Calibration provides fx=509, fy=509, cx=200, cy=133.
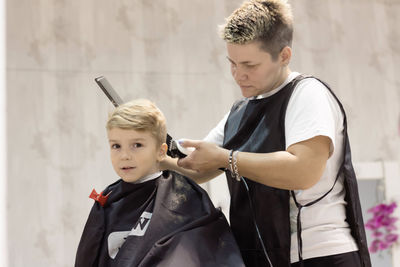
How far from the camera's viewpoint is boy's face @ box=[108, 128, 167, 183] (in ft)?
5.46

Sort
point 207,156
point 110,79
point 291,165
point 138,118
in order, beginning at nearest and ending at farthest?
point 291,165 < point 207,156 < point 138,118 < point 110,79

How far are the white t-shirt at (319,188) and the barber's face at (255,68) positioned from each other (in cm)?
11

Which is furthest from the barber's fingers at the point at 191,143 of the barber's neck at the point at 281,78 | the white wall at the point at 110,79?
the white wall at the point at 110,79

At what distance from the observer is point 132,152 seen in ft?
5.49

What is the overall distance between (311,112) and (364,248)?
46cm

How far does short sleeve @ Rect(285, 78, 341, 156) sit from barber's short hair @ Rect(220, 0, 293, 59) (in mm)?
167

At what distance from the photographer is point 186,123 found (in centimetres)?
423

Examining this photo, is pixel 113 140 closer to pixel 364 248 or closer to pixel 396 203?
pixel 364 248

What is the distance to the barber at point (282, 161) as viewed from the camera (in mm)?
1488

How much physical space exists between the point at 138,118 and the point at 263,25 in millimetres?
505

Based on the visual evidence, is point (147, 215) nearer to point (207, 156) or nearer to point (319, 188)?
point (207, 156)

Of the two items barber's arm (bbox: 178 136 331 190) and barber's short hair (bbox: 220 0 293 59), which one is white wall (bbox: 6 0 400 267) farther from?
barber's arm (bbox: 178 136 331 190)

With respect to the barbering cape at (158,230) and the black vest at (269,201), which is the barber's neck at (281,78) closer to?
the black vest at (269,201)

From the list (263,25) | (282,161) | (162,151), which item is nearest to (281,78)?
(263,25)
